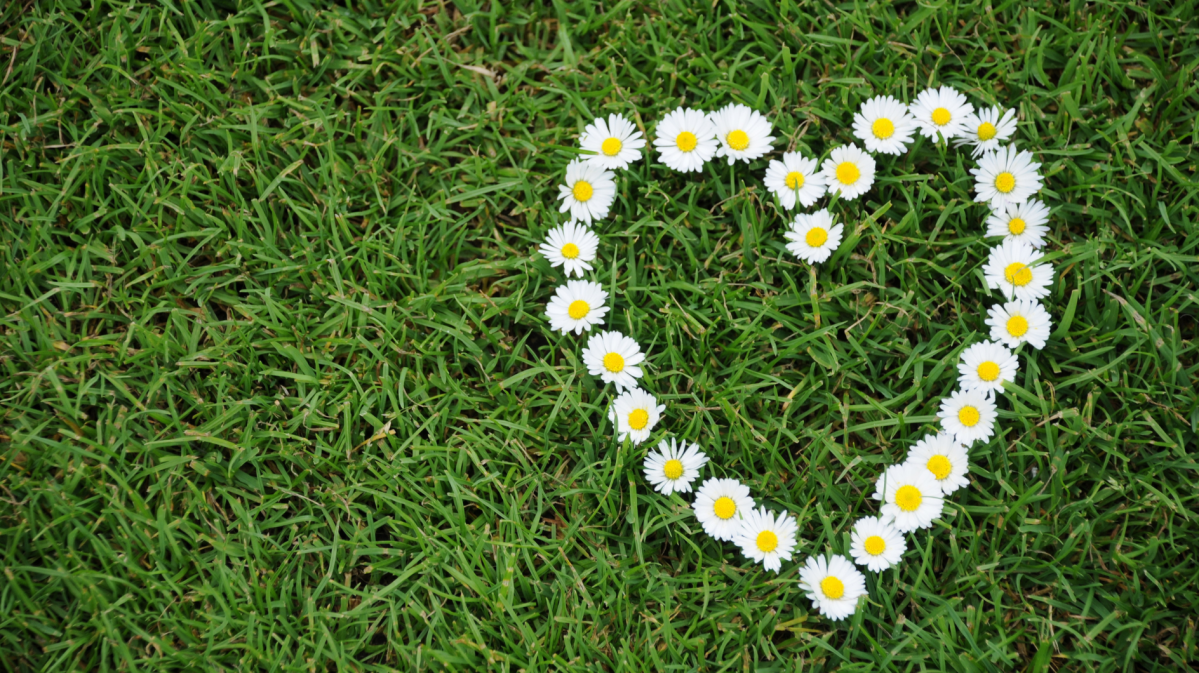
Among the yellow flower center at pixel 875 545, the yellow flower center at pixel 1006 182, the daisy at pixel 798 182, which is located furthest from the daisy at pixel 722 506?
the yellow flower center at pixel 1006 182

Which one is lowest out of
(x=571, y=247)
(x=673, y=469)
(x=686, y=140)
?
(x=673, y=469)

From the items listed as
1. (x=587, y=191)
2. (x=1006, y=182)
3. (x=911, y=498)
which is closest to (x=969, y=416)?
(x=911, y=498)

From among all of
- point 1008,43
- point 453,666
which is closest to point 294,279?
point 453,666

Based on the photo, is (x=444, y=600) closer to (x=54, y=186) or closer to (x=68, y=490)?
(x=68, y=490)

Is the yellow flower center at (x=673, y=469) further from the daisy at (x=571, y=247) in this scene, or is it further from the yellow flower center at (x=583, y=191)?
the yellow flower center at (x=583, y=191)

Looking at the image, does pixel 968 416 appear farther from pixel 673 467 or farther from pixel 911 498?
pixel 673 467

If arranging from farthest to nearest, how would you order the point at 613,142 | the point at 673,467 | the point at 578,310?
the point at 613,142 → the point at 578,310 → the point at 673,467

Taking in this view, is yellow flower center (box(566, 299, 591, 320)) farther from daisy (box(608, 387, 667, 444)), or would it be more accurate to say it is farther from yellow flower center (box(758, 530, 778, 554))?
yellow flower center (box(758, 530, 778, 554))
